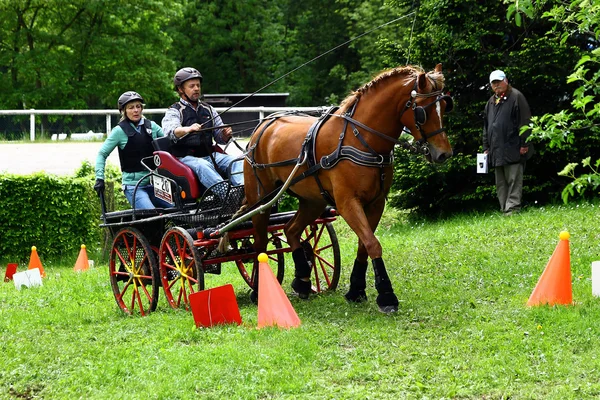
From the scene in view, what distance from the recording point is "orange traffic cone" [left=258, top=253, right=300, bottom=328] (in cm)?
786

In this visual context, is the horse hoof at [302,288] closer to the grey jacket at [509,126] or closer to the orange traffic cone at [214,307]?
the orange traffic cone at [214,307]

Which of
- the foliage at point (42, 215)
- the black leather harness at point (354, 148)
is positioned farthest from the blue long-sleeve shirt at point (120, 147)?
the foliage at point (42, 215)

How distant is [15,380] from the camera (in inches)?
275

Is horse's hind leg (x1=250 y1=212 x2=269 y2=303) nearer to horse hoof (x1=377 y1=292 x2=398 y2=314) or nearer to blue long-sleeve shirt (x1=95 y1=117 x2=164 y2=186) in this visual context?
blue long-sleeve shirt (x1=95 y1=117 x2=164 y2=186)

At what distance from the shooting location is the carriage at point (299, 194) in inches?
319

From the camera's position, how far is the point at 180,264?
9078 mm

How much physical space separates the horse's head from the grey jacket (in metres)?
5.52

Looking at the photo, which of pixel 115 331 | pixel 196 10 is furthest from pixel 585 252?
pixel 196 10

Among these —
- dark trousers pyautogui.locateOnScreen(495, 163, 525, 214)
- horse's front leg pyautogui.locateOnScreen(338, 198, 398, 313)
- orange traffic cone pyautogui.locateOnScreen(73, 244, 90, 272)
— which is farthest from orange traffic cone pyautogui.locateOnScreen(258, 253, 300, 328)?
orange traffic cone pyautogui.locateOnScreen(73, 244, 90, 272)

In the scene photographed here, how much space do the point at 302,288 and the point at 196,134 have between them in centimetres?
205

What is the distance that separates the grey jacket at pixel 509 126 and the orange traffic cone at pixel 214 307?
6537 mm

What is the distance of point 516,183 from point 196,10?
105 ft

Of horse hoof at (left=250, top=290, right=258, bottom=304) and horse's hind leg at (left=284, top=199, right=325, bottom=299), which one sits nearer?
horse's hind leg at (left=284, top=199, right=325, bottom=299)

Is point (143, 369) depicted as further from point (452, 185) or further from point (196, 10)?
point (196, 10)
